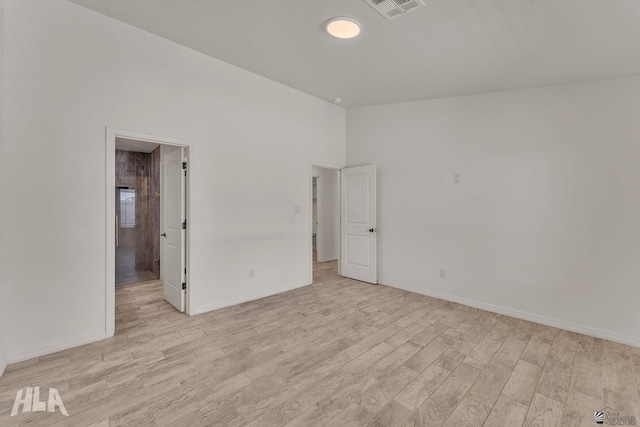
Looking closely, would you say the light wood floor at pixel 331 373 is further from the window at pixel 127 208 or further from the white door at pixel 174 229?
the window at pixel 127 208

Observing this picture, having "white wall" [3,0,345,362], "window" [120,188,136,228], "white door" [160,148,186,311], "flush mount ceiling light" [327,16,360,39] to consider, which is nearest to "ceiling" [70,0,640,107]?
"flush mount ceiling light" [327,16,360,39]

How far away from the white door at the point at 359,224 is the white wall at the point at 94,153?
1660 mm

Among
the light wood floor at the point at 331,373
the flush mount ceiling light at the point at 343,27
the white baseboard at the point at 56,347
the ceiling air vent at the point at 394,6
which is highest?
the flush mount ceiling light at the point at 343,27

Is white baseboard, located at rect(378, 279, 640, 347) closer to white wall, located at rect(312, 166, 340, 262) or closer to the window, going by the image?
white wall, located at rect(312, 166, 340, 262)

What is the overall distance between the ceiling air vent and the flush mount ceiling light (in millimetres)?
286

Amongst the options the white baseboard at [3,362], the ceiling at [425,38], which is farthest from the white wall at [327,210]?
the white baseboard at [3,362]

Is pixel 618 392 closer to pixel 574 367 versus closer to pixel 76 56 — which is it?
pixel 574 367

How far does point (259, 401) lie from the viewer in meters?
1.97

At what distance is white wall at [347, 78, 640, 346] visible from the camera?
3.00 meters

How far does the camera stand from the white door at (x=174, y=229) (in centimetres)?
350

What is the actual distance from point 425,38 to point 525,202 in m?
2.33

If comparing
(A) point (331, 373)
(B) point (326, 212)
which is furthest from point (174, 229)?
(B) point (326, 212)

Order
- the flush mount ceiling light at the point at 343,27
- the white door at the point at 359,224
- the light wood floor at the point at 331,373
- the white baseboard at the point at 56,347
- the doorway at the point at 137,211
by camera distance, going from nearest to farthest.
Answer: the light wood floor at the point at 331,373 → the white baseboard at the point at 56,347 → the flush mount ceiling light at the point at 343,27 → the white door at the point at 359,224 → the doorway at the point at 137,211

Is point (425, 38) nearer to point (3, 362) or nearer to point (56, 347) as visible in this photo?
point (56, 347)
